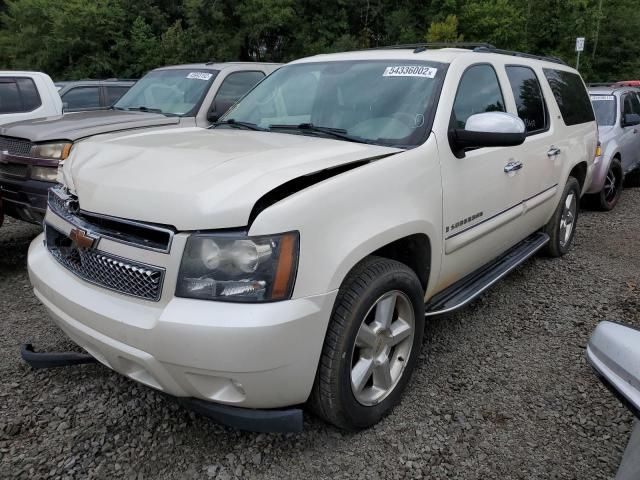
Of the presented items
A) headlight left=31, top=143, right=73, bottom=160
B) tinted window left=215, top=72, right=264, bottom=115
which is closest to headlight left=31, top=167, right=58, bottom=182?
headlight left=31, top=143, right=73, bottom=160

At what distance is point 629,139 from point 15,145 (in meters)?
8.09

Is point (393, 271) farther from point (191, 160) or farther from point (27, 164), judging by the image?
point (27, 164)

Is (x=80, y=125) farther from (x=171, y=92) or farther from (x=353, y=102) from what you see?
(x=353, y=102)

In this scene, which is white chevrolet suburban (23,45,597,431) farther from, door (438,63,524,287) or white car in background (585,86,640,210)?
white car in background (585,86,640,210)

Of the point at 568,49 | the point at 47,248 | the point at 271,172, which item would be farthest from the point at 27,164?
the point at 568,49

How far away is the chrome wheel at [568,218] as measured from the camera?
192 inches

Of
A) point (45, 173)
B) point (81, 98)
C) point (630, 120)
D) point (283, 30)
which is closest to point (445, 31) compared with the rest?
point (283, 30)

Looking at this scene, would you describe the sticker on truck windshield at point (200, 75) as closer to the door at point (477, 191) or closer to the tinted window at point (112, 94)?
the door at point (477, 191)

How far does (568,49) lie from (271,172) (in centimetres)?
2847

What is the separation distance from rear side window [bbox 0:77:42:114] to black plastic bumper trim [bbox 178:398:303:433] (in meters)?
5.93

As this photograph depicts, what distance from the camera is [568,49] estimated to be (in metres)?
26.1

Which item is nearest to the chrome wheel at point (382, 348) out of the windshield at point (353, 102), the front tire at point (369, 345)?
the front tire at point (369, 345)

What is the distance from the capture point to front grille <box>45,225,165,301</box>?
6.76 ft

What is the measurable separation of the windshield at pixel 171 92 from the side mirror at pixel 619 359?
17.7ft
